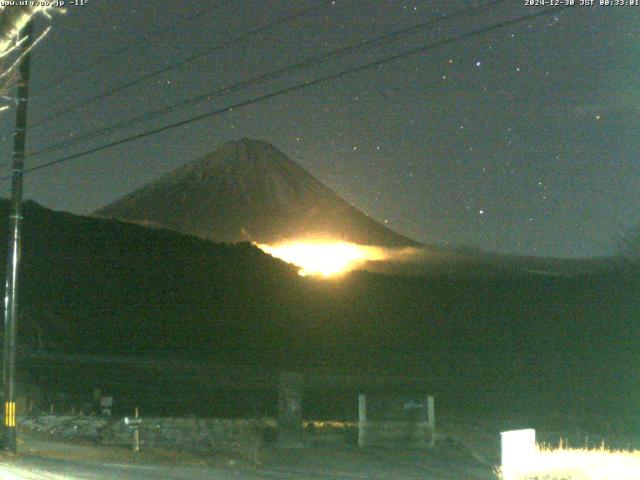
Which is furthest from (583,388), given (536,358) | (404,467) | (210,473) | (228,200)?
(228,200)

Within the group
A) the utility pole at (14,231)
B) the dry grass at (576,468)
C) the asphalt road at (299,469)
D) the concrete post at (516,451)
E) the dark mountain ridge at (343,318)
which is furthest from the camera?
the dark mountain ridge at (343,318)

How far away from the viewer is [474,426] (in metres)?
26.2

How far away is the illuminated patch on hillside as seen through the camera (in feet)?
173

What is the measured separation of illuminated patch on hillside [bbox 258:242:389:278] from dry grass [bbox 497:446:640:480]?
3789 cm

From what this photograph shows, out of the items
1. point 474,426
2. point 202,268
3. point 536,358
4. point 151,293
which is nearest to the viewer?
point 474,426

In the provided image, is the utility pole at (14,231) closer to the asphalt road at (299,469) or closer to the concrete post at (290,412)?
the asphalt road at (299,469)

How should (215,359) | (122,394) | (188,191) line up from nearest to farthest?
(122,394) → (215,359) → (188,191)

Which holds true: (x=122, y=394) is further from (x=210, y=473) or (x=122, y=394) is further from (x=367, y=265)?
(x=367, y=265)

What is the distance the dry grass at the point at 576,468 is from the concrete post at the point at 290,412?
381 inches

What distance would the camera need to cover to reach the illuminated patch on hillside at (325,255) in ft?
173

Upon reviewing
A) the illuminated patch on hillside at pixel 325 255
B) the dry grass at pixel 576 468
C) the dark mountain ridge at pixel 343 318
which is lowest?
the dry grass at pixel 576 468

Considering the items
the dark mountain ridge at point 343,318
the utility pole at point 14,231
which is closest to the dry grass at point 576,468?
the utility pole at point 14,231

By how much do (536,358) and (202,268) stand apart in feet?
75.4

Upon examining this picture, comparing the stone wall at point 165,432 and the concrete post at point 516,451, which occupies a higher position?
the concrete post at point 516,451
